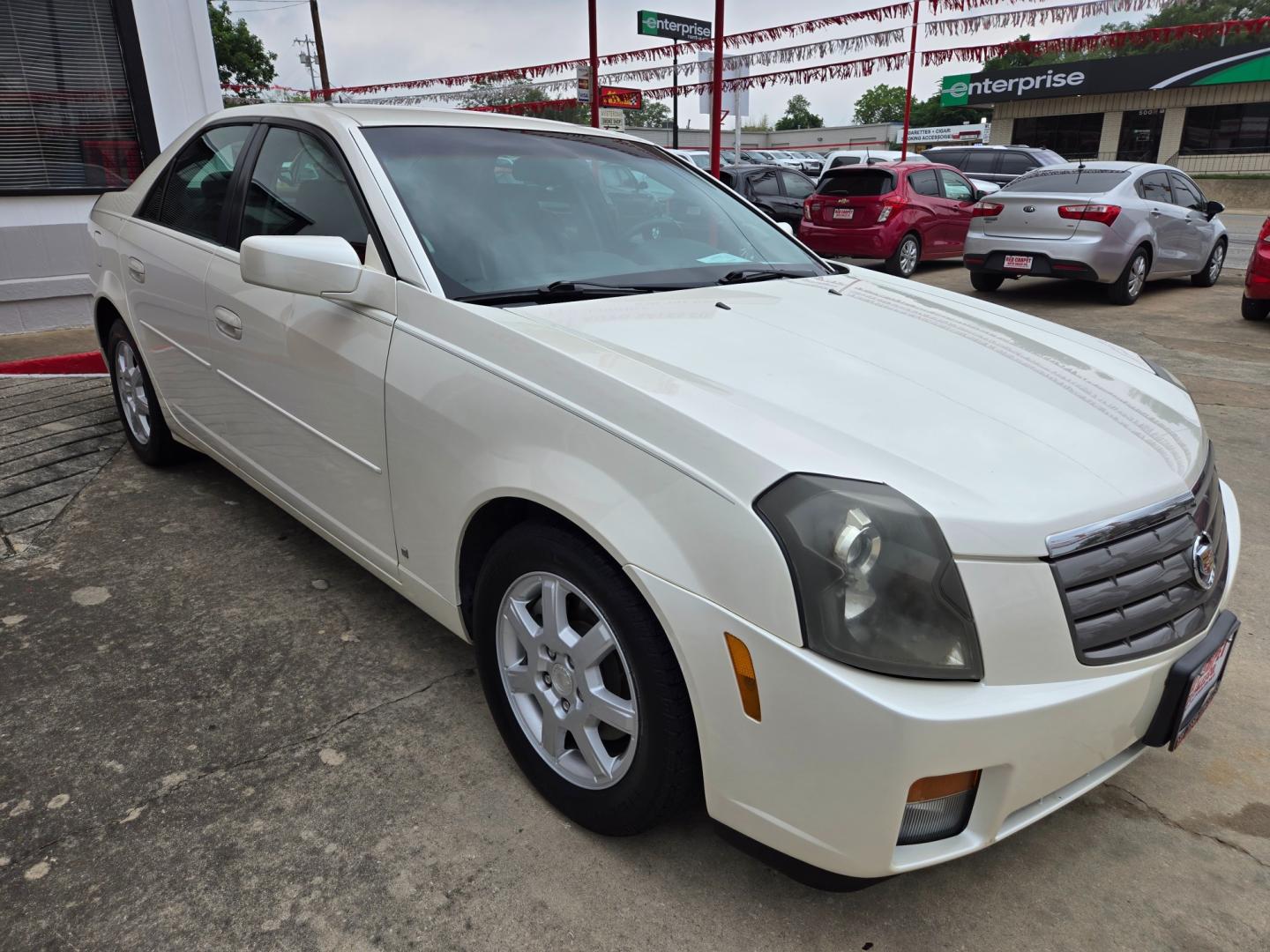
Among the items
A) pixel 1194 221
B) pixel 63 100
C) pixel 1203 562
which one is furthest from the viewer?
pixel 1194 221

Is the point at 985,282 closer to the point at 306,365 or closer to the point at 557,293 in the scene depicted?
the point at 557,293

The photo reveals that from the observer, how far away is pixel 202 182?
346 centimetres

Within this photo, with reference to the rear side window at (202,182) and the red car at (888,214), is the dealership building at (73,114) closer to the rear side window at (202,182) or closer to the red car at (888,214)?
the rear side window at (202,182)

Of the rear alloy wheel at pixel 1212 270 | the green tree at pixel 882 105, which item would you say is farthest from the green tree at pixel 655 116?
the rear alloy wheel at pixel 1212 270

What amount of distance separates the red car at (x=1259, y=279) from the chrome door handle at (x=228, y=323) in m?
8.34

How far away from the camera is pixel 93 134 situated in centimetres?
707

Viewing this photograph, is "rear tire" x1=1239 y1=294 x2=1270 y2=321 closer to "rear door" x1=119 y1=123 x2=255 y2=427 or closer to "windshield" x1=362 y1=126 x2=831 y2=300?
"windshield" x1=362 y1=126 x2=831 y2=300

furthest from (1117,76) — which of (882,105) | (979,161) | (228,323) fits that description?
(882,105)

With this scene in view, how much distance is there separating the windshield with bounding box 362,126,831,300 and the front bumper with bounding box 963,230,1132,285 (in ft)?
22.7

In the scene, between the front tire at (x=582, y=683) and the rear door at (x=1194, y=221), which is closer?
the front tire at (x=582, y=683)

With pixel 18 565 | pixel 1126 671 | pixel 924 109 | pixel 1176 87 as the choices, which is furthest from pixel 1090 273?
pixel 924 109

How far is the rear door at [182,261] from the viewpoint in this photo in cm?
328

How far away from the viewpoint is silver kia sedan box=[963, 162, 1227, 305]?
8.91m

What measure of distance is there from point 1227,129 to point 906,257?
29.5 m
